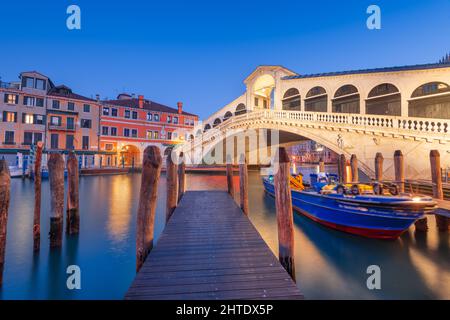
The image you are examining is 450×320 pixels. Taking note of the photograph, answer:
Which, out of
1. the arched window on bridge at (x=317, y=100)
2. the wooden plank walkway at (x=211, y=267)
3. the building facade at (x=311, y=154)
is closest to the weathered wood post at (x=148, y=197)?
the wooden plank walkway at (x=211, y=267)

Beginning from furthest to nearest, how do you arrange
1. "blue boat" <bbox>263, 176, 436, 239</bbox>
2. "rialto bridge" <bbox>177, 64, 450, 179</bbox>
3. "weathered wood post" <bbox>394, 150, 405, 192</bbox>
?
"rialto bridge" <bbox>177, 64, 450, 179</bbox> < "weathered wood post" <bbox>394, 150, 405, 192</bbox> < "blue boat" <bbox>263, 176, 436, 239</bbox>

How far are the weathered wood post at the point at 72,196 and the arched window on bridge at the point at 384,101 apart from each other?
60.6 feet

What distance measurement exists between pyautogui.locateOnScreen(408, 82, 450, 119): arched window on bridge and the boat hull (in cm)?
1208

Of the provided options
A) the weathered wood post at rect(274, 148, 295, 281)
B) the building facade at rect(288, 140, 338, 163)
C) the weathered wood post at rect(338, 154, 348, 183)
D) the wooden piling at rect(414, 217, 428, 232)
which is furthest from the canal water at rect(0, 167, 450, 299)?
the building facade at rect(288, 140, 338, 163)

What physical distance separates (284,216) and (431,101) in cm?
1600

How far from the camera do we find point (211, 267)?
137 inches

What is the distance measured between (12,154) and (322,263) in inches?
1237

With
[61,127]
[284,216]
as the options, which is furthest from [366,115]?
[61,127]

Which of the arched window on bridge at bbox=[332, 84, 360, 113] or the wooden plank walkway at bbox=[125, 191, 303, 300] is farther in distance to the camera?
the arched window on bridge at bbox=[332, 84, 360, 113]

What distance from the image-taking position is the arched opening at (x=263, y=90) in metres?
25.2

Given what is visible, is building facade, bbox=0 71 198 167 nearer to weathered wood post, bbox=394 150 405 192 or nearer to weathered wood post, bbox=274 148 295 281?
weathered wood post, bbox=274 148 295 281

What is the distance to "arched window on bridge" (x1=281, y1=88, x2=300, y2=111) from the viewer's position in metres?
22.0
